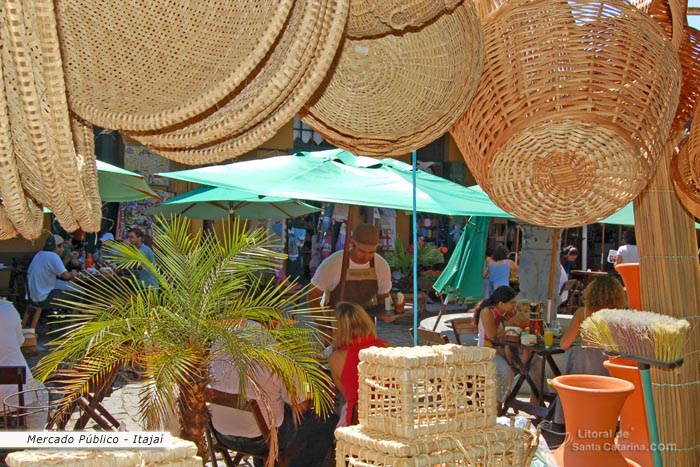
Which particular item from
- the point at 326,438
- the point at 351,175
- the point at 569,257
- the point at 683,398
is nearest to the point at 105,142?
the point at 569,257

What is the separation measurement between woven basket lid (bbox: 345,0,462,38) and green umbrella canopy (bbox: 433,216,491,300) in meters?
7.95

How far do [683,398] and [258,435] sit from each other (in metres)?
2.29

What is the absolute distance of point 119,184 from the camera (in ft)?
25.6

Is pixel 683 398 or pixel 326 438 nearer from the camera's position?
pixel 683 398

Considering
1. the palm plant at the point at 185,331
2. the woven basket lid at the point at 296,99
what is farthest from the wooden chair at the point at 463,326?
the woven basket lid at the point at 296,99

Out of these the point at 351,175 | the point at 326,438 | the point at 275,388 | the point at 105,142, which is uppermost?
the point at 105,142

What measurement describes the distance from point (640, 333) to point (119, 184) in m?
6.35

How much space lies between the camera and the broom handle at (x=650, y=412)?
2.52 meters

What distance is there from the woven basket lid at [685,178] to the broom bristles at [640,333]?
38cm

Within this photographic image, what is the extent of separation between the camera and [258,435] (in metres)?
4.11

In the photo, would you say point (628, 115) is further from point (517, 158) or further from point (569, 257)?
point (569, 257)

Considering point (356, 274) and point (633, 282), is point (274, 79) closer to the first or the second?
point (633, 282)

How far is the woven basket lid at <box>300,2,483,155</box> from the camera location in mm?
1555

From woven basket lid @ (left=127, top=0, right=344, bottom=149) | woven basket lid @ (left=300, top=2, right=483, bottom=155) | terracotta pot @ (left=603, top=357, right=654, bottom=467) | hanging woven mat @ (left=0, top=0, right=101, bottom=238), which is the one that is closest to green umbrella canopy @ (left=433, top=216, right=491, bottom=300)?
terracotta pot @ (left=603, top=357, right=654, bottom=467)
